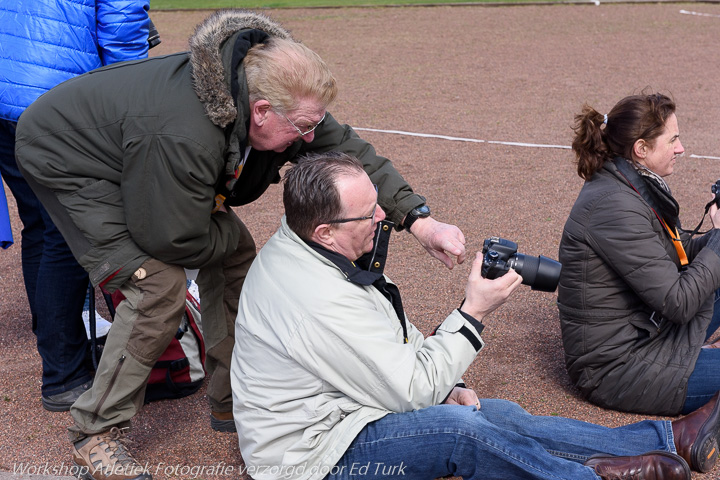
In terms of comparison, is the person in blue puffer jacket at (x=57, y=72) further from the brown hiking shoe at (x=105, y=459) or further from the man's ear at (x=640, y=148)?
the man's ear at (x=640, y=148)

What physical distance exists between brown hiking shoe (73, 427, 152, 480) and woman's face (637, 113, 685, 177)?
2.39m

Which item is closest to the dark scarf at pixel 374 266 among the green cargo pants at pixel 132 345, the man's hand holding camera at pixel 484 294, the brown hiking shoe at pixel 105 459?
the man's hand holding camera at pixel 484 294

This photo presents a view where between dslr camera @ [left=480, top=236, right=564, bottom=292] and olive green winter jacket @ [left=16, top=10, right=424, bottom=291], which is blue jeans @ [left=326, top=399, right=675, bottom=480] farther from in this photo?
olive green winter jacket @ [left=16, top=10, right=424, bottom=291]

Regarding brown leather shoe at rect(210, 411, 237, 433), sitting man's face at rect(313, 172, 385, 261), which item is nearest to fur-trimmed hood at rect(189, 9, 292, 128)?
sitting man's face at rect(313, 172, 385, 261)

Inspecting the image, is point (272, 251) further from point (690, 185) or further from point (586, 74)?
point (586, 74)

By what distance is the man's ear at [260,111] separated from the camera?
284cm

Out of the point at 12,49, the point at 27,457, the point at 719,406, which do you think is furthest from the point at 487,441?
the point at 12,49

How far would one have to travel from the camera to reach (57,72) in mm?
3592

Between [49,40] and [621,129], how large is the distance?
2484 mm

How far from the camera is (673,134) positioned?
3.50 meters

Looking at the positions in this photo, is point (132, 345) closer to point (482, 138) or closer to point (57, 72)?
point (57, 72)

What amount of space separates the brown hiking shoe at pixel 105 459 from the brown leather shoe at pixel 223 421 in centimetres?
49

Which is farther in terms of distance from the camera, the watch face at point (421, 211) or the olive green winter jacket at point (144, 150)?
the watch face at point (421, 211)

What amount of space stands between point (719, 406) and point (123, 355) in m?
2.26
